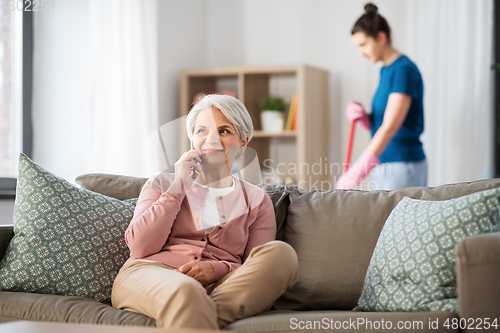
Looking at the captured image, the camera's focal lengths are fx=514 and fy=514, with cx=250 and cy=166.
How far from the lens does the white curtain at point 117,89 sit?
286cm

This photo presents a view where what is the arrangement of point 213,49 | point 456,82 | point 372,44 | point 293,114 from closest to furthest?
point 372,44
point 456,82
point 293,114
point 213,49

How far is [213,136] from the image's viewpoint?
1.57m

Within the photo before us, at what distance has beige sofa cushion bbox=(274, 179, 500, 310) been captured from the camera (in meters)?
1.56

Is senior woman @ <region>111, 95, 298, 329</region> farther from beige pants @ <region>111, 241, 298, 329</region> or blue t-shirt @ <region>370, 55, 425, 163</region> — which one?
blue t-shirt @ <region>370, 55, 425, 163</region>

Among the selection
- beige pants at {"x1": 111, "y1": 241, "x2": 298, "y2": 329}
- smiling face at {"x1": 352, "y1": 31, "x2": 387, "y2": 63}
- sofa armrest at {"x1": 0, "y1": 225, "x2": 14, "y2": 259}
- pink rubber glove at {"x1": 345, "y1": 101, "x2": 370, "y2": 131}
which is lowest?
beige pants at {"x1": 111, "y1": 241, "x2": 298, "y2": 329}

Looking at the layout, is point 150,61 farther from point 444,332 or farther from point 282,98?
point 444,332

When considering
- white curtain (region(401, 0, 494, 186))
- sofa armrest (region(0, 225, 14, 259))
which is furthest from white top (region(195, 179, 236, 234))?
white curtain (region(401, 0, 494, 186))

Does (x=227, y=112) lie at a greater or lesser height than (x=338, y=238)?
greater

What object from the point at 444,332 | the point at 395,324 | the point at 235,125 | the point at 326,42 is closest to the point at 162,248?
the point at 235,125

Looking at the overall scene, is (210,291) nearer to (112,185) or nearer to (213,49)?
(112,185)

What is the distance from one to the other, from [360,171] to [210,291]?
1.40m

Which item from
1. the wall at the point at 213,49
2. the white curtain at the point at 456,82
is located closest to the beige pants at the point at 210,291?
the wall at the point at 213,49

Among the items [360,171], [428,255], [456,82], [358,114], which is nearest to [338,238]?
[428,255]

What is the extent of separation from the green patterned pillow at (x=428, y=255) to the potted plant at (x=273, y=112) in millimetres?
2035
